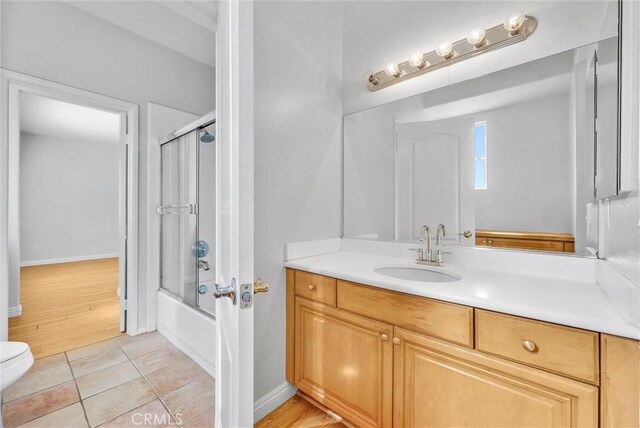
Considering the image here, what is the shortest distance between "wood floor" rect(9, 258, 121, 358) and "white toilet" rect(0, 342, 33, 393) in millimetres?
884

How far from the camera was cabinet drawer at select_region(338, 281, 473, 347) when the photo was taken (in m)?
0.95

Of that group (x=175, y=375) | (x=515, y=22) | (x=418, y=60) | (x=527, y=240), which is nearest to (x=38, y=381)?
(x=175, y=375)

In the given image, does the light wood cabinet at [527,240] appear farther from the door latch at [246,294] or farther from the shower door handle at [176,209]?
the shower door handle at [176,209]

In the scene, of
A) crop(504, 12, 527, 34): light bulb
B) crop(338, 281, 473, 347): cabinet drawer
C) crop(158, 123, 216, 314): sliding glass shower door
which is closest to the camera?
crop(338, 281, 473, 347): cabinet drawer

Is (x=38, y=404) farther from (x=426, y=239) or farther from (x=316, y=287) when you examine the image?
(x=426, y=239)

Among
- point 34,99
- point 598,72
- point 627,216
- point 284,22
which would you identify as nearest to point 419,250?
point 627,216

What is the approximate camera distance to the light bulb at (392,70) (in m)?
1.66

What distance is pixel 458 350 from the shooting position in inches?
37.8

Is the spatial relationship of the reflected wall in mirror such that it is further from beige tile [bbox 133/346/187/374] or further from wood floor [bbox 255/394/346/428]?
beige tile [bbox 133/346/187/374]

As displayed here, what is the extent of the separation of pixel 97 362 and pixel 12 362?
77 centimetres

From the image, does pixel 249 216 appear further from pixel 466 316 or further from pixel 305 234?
pixel 305 234

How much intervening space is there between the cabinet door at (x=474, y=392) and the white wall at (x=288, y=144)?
71cm

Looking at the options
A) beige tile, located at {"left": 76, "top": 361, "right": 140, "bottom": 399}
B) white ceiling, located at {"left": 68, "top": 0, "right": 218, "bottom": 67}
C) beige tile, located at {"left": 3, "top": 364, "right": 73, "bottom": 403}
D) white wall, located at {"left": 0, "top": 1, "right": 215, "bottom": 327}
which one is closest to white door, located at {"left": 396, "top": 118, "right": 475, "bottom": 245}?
white ceiling, located at {"left": 68, "top": 0, "right": 218, "bottom": 67}

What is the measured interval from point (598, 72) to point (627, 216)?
2.06 feet
